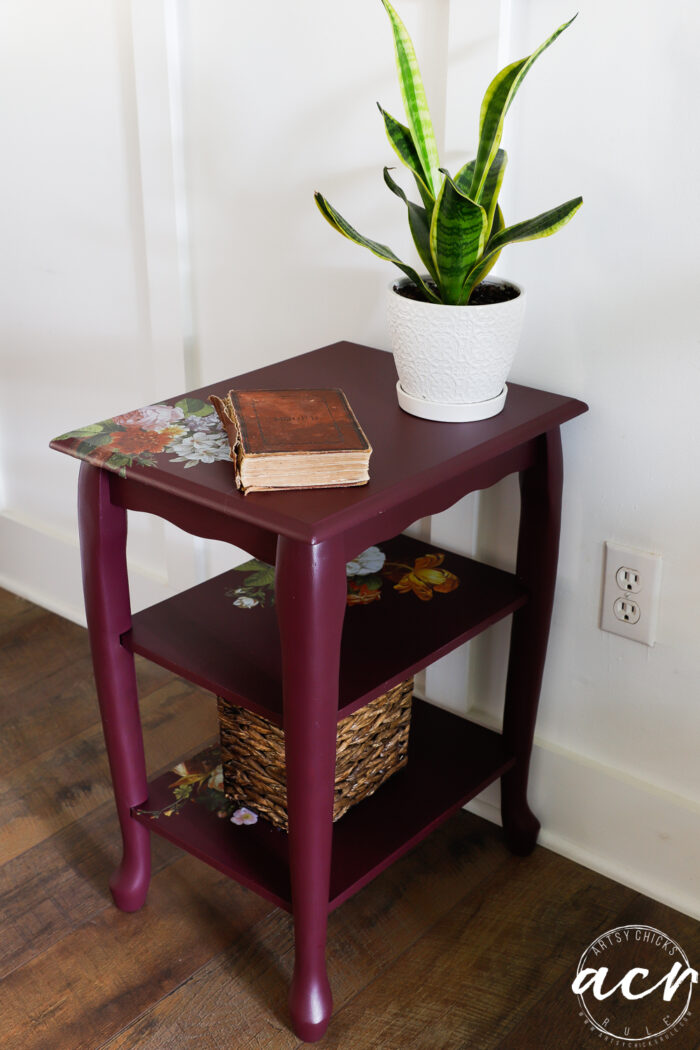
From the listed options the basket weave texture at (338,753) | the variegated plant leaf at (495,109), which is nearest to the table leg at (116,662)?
the basket weave texture at (338,753)

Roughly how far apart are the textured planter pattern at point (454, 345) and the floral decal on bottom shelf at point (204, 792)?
23.1 inches

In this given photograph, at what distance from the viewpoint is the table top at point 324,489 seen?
0.97m

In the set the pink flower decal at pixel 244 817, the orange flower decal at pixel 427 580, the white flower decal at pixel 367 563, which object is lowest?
the pink flower decal at pixel 244 817

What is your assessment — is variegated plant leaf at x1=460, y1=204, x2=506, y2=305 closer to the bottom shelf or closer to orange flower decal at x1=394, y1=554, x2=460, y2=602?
orange flower decal at x1=394, y1=554, x2=460, y2=602

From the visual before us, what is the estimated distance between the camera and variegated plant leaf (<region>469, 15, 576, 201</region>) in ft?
3.37

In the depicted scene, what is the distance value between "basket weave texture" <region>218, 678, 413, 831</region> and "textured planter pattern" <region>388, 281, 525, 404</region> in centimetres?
37

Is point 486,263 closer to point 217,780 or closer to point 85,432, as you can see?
point 85,432

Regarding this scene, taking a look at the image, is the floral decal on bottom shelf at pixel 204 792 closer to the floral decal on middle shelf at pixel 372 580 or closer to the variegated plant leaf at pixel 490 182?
the floral decal on middle shelf at pixel 372 580

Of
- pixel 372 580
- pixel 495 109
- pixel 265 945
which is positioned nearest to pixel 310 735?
pixel 372 580

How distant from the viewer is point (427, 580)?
135 cm

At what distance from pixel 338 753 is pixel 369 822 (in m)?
0.11

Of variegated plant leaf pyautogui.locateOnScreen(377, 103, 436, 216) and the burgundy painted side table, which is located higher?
variegated plant leaf pyautogui.locateOnScreen(377, 103, 436, 216)

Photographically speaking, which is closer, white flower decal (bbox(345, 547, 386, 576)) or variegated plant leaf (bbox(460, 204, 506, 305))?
variegated plant leaf (bbox(460, 204, 506, 305))

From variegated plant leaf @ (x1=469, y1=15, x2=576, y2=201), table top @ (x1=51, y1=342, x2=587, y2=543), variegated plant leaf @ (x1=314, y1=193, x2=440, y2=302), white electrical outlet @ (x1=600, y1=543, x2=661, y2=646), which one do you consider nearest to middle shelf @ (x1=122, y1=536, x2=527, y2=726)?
white electrical outlet @ (x1=600, y1=543, x2=661, y2=646)
